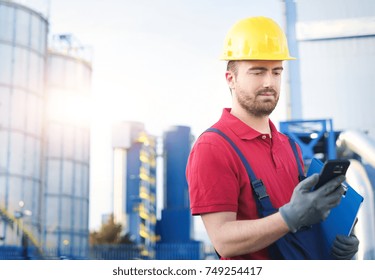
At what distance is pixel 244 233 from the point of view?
1.25 metres

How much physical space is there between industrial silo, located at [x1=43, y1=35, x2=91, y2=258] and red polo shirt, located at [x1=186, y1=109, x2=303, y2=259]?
13.9m

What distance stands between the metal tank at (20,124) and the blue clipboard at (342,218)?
39.1ft

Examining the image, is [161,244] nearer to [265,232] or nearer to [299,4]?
[299,4]

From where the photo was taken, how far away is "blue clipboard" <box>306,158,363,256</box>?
137 centimetres

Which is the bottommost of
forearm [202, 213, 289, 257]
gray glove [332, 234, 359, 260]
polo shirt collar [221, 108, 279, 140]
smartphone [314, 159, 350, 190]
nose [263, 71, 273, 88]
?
gray glove [332, 234, 359, 260]

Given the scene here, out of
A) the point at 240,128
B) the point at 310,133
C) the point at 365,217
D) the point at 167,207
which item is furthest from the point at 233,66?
the point at 167,207

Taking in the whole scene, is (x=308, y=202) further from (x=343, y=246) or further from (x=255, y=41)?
(x=255, y=41)

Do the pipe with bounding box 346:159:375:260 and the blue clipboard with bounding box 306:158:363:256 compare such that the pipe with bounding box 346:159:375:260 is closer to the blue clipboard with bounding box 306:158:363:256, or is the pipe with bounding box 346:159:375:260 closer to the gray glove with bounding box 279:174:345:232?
the blue clipboard with bounding box 306:158:363:256

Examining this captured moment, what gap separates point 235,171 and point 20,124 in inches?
485

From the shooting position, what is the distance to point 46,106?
14.7 meters

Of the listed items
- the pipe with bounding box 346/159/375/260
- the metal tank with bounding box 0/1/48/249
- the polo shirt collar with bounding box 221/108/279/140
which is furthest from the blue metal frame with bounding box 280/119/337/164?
the metal tank with bounding box 0/1/48/249

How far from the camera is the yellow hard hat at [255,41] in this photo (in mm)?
1408

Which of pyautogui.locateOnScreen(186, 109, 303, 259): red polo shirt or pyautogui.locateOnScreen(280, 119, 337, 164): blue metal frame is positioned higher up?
pyautogui.locateOnScreen(280, 119, 337, 164): blue metal frame
